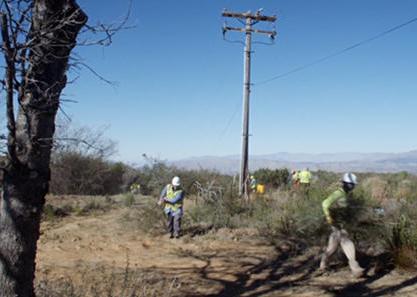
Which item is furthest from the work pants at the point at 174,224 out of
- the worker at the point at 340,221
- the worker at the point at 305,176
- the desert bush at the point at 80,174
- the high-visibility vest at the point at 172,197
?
the desert bush at the point at 80,174

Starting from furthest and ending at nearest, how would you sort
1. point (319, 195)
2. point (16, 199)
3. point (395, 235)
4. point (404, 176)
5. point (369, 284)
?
1. point (404, 176)
2. point (319, 195)
3. point (395, 235)
4. point (369, 284)
5. point (16, 199)

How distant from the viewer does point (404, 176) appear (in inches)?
1708

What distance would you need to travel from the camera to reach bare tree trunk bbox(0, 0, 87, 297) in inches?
177

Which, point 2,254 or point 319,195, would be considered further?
point 319,195

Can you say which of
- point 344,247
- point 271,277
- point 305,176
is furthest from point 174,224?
point 305,176

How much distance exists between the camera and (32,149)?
4.54 metres

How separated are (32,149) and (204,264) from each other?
648 centimetres

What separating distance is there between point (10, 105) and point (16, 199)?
82 cm

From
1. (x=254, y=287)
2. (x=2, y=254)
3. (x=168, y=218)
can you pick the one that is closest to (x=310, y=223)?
(x=254, y=287)

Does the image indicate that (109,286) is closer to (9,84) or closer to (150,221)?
(9,84)

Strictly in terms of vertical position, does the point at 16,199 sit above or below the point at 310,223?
above

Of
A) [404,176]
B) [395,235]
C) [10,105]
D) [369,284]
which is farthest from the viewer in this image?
[404,176]

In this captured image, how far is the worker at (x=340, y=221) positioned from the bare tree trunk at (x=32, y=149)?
17.6 feet

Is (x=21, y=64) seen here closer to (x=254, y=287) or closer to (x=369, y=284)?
(x=254, y=287)
